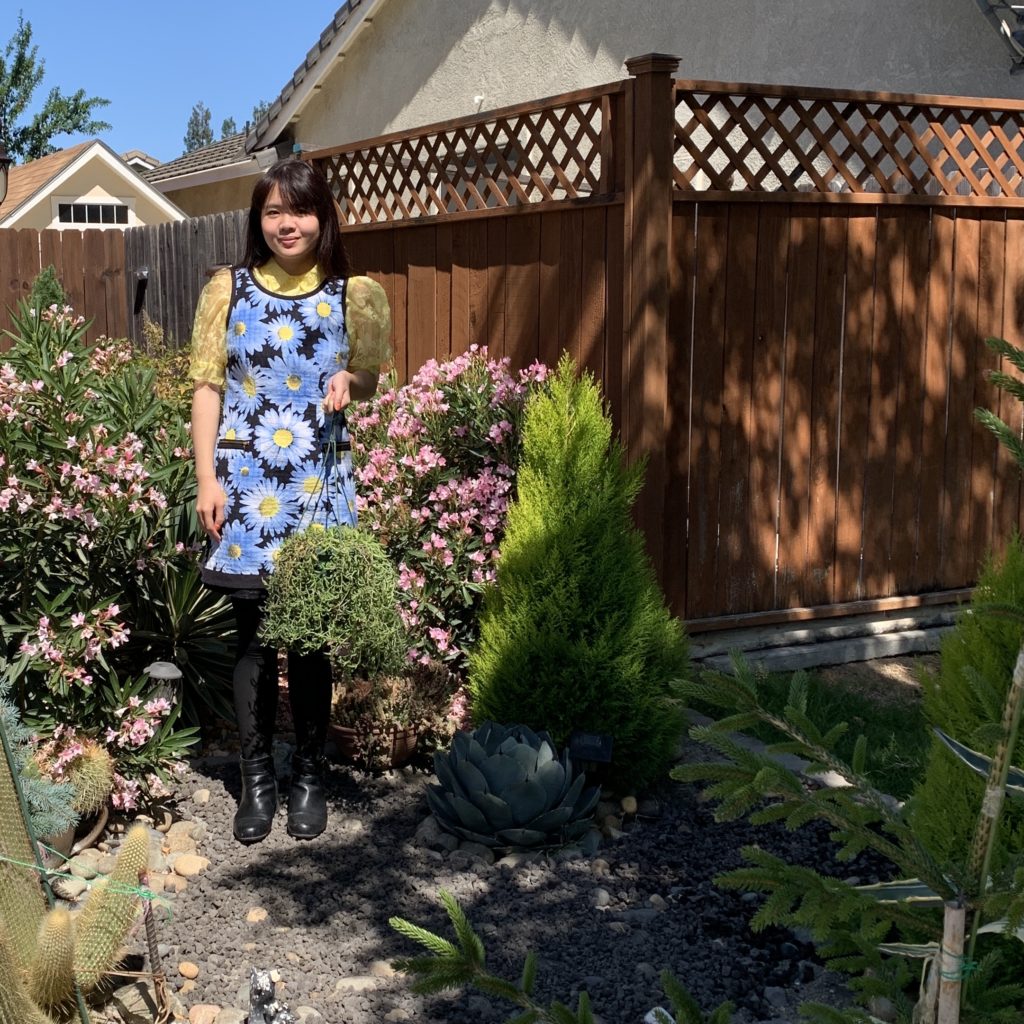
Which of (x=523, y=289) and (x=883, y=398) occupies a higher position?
(x=523, y=289)

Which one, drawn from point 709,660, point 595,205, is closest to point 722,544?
point 709,660

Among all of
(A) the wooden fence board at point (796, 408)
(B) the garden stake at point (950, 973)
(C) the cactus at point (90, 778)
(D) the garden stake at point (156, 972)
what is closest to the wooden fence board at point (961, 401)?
(A) the wooden fence board at point (796, 408)

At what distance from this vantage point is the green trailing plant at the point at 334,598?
12.8 ft

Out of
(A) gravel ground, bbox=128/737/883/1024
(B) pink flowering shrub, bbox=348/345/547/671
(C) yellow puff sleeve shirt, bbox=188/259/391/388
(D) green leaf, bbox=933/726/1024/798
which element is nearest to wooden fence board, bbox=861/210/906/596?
(B) pink flowering shrub, bbox=348/345/547/671

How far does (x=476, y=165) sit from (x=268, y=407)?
3505mm

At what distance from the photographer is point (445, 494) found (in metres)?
5.22

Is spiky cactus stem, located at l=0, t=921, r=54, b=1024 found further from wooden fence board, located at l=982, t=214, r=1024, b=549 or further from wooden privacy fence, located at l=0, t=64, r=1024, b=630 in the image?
wooden fence board, located at l=982, t=214, r=1024, b=549

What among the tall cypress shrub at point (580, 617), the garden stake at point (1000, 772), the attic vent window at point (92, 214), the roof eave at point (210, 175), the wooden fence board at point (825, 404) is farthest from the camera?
the attic vent window at point (92, 214)

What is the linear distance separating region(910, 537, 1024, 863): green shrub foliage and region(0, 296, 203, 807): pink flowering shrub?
2.50m

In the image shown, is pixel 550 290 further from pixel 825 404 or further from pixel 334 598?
pixel 334 598

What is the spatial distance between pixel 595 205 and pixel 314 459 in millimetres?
2146

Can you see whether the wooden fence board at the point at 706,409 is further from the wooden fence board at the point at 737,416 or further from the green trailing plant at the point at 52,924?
the green trailing plant at the point at 52,924

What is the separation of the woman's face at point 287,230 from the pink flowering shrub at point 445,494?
1.30 m

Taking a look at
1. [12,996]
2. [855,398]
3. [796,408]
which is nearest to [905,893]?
[12,996]
